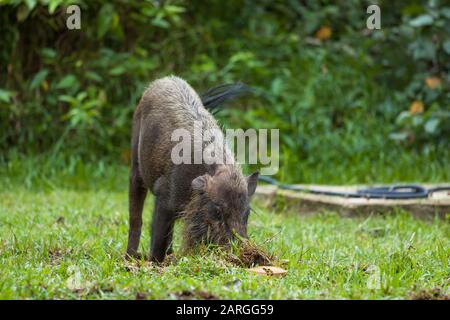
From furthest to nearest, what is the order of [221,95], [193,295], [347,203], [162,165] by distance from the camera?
1. [347,203]
2. [221,95]
3. [162,165]
4. [193,295]

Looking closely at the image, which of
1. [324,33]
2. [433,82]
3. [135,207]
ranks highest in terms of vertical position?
[324,33]

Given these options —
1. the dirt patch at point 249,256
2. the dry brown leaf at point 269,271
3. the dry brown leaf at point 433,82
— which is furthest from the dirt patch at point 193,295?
the dry brown leaf at point 433,82

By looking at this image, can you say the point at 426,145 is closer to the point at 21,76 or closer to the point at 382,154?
the point at 382,154

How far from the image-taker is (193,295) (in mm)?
3848

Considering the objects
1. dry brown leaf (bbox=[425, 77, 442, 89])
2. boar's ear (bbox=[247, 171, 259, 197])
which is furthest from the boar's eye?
dry brown leaf (bbox=[425, 77, 442, 89])

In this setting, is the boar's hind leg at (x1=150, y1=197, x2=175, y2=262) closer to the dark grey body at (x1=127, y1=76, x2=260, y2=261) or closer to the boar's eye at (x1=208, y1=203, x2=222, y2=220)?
the dark grey body at (x1=127, y1=76, x2=260, y2=261)

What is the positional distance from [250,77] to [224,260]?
6872 mm

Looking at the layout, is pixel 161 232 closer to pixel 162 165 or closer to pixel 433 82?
pixel 162 165

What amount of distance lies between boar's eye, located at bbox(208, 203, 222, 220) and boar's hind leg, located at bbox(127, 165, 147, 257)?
969 mm

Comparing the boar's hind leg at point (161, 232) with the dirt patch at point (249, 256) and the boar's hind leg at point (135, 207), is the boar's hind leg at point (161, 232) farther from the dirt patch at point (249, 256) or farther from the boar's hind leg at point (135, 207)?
the dirt patch at point (249, 256)

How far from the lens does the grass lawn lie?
3.94 m

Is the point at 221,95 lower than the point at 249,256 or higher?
higher

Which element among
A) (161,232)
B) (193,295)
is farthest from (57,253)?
(193,295)

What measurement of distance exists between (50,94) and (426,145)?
471 cm
